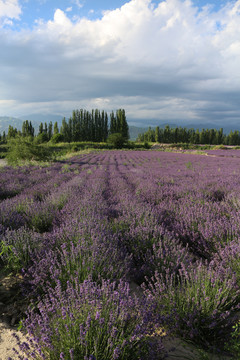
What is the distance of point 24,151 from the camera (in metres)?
18.0

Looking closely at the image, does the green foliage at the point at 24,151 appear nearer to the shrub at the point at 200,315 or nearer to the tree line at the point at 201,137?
the shrub at the point at 200,315

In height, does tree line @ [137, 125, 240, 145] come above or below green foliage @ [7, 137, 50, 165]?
above

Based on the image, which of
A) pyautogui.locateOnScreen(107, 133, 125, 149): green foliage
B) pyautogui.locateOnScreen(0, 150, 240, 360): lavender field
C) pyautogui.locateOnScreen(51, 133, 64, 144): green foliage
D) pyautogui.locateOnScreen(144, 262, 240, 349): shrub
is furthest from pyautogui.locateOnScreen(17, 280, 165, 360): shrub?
pyautogui.locateOnScreen(51, 133, 64, 144): green foliage

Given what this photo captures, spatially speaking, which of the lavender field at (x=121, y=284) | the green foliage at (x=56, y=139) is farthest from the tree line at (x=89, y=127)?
the lavender field at (x=121, y=284)

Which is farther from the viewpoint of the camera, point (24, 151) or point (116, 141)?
point (116, 141)

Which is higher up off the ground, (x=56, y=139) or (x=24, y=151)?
(x=56, y=139)

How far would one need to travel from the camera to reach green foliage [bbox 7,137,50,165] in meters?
18.0

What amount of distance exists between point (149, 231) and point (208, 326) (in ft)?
4.54

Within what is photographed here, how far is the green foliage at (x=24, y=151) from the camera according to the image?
59.0 feet

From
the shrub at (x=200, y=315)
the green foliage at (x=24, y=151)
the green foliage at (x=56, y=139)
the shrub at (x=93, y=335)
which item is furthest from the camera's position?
the green foliage at (x=56, y=139)

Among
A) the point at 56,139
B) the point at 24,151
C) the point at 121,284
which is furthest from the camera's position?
the point at 56,139

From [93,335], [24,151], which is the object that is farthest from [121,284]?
[24,151]

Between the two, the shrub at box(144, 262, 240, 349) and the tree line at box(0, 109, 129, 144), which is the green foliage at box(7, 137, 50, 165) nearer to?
the shrub at box(144, 262, 240, 349)

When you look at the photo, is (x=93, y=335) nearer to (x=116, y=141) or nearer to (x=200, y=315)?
(x=200, y=315)
